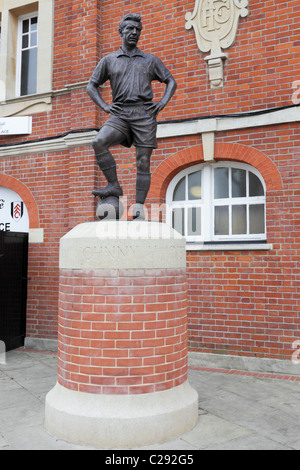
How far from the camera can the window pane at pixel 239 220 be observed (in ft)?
21.1

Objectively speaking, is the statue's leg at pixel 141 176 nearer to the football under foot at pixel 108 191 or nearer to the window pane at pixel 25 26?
the football under foot at pixel 108 191

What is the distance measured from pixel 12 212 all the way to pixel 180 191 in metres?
3.46

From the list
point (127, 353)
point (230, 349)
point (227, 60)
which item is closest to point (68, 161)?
point (227, 60)

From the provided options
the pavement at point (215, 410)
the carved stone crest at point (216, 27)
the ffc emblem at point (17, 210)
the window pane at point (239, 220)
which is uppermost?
the carved stone crest at point (216, 27)

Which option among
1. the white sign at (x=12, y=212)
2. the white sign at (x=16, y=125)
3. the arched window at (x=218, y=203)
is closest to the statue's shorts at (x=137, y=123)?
the arched window at (x=218, y=203)

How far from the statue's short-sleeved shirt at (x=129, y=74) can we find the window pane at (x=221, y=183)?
272cm

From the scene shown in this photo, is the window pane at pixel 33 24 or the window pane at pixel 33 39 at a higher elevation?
the window pane at pixel 33 24

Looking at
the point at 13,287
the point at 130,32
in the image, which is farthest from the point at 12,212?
the point at 130,32

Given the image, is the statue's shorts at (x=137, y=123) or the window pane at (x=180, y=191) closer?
the statue's shorts at (x=137, y=123)

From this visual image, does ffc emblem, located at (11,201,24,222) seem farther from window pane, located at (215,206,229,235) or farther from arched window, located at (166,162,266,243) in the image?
window pane, located at (215,206,229,235)

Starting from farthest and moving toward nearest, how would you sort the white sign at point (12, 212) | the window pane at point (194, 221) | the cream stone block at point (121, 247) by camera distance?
the white sign at point (12, 212)
the window pane at point (194, 221)
the cream stone block at point (121, 247)

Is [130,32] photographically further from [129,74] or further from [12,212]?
[12,212]

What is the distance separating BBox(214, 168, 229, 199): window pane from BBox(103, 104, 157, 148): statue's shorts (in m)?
2.66

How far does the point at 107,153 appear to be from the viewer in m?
4.12
